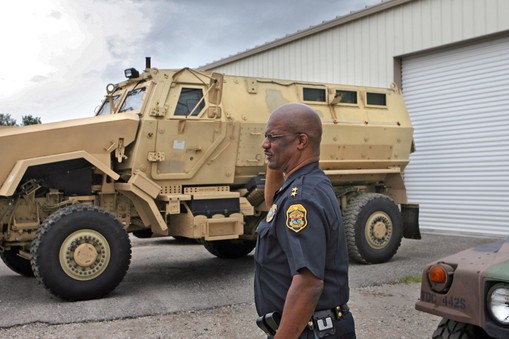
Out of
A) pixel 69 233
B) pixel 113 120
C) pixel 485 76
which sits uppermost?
pixel 485 76

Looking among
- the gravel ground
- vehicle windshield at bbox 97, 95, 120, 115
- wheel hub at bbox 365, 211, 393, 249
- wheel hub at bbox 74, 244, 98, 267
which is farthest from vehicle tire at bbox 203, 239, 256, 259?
the gravel ground

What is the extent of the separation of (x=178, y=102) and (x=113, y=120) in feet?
3.03

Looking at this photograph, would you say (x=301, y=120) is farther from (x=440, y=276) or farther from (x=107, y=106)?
(x=107, y=106)

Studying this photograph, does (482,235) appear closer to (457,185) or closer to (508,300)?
(457,185)

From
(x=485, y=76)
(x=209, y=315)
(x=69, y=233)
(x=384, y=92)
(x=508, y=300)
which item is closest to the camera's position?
(x=508, y=300)

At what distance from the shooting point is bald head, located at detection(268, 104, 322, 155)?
231cm

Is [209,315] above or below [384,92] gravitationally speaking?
below

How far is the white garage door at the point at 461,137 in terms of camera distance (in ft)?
37.4

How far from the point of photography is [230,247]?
9.73 meters

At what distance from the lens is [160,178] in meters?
7.59

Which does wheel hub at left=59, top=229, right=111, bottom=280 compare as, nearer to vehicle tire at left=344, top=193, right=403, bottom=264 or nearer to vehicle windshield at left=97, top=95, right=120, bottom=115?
vehicle windshield at left=97, top=95, right=120, bottom=115

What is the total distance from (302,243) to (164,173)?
18.6ft

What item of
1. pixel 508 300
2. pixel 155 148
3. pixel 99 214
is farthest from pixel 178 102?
pixel 508 300

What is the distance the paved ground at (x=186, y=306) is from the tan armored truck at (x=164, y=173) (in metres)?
0.38
